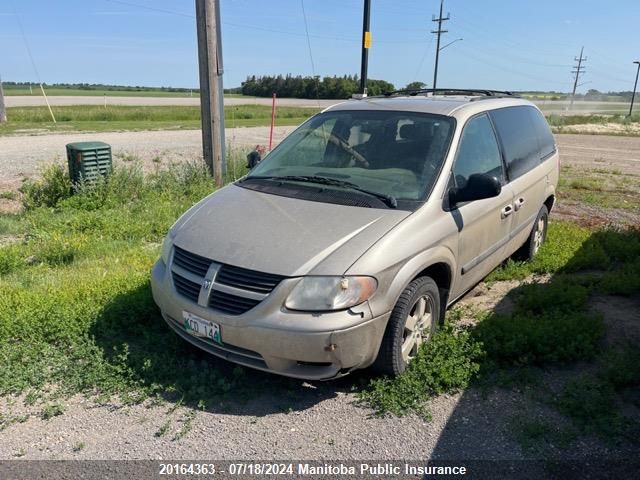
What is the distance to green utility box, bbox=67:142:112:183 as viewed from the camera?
7.59 meters

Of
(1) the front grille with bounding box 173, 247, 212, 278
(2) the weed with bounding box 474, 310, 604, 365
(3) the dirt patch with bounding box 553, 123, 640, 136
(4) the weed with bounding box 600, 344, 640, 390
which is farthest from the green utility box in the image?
(3) the dirt patch with bounding box 553, 123, 640, 136

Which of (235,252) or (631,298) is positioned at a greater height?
(235,252)

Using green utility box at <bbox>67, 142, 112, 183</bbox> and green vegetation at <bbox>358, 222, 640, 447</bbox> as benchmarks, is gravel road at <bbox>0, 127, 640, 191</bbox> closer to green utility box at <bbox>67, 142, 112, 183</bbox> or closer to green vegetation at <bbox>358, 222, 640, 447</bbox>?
green utility box at <bbox>67, 142, 112, 183</bbox>

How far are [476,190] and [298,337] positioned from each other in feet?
5.71

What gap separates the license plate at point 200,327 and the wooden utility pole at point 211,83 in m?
5.59

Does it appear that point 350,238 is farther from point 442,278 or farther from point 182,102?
point 182,102

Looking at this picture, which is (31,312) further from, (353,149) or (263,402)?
(353,149)

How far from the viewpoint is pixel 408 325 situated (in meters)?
3.44

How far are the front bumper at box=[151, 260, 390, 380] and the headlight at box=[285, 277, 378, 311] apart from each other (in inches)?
1.4

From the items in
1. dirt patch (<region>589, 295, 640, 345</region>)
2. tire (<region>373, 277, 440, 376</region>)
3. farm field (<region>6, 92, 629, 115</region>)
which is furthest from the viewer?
farm field (<region>6, 92, 629, 115</region>)

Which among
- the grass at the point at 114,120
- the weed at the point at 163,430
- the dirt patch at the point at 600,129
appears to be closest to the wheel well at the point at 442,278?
the weed at the point at 163,430

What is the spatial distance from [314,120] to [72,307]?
106 inches

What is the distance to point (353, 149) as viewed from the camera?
14.0ft

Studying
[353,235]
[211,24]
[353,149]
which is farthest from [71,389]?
[211,24]
